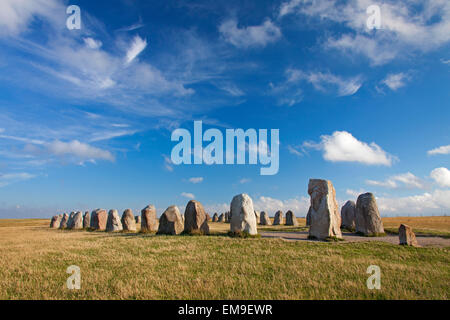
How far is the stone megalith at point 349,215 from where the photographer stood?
21953 mm

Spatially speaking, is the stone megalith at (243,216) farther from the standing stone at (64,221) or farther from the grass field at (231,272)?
the standing stone at (64,221)

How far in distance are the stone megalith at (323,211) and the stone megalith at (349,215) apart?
648 centimetres

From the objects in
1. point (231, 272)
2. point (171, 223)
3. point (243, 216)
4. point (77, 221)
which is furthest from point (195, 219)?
point (77, 221)

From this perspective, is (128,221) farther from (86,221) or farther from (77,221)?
(77,221)

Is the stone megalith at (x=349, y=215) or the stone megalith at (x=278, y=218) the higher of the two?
the stone megalith at (x=349, y=215)

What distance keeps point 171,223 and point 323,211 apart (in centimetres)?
997

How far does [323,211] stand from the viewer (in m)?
15.4

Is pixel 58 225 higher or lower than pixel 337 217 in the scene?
lower

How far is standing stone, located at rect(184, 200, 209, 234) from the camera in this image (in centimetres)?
1822

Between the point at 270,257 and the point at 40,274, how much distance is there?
7544 millimetres

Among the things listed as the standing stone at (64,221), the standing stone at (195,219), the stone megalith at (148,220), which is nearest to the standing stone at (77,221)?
the standing stone at (64,221)

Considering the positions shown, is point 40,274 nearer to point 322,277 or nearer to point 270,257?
point 270,257
